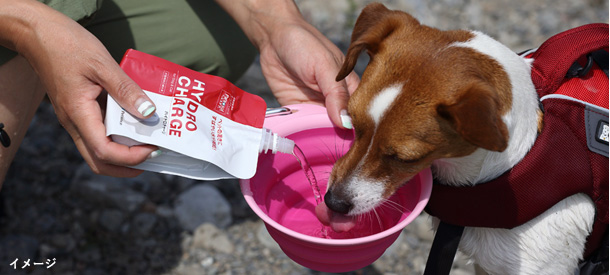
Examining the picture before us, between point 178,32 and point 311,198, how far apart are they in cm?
106

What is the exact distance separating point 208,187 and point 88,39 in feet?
4.64

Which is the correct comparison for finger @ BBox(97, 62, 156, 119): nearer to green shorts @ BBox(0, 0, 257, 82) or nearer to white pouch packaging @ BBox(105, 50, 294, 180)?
white pouch packaging @ BBox(105, 50, 294, 180)

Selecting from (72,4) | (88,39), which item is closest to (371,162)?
(88,39)

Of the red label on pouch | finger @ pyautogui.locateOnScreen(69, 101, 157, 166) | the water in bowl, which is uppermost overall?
the red label on pouch

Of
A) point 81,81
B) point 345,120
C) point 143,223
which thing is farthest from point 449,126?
point 143,223

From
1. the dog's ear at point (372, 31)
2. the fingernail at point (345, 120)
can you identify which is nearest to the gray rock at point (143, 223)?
the fingernail at point (345, 120)

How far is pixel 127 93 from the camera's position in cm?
152

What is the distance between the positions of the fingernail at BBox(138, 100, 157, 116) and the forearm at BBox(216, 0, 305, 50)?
99cm

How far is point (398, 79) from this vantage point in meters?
1.56

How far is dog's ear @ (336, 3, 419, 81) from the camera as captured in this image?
5.64 feet

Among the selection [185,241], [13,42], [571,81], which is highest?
[571,81]

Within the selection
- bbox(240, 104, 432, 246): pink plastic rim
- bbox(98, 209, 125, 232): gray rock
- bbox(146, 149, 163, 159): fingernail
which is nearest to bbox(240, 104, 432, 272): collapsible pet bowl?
bbox(240, 104, 432, 246): pink plastic rim

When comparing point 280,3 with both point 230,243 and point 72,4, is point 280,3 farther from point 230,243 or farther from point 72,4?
point 230,243

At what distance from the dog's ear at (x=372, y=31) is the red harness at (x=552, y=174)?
0.52 meters
